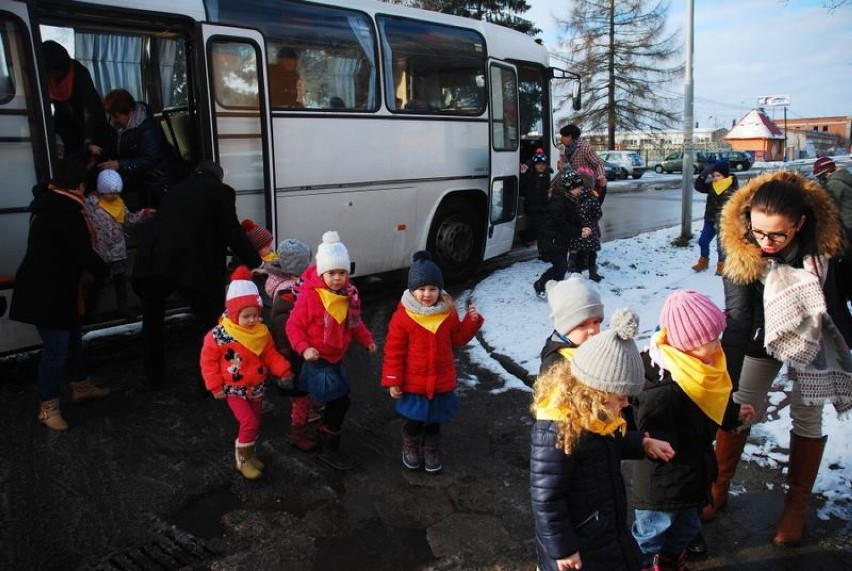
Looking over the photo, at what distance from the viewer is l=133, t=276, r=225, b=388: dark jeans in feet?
17.0

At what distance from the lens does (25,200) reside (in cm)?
540

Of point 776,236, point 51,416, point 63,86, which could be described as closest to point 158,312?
point 51,416

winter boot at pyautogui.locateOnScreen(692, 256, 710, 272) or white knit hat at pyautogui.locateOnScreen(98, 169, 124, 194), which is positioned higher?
white knit hat at pyautogui.locateOnScreen(98, 169, 124, 194)

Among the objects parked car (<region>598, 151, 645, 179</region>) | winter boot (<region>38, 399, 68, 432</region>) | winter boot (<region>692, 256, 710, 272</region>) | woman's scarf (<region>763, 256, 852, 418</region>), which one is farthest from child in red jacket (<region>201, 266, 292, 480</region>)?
parked car (<region>598, 151, 645, 179</region>)

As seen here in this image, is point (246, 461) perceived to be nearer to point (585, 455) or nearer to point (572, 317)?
point (572, 317)

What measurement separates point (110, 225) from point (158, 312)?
1.00 metres

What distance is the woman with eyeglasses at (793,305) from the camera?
3.07 meters

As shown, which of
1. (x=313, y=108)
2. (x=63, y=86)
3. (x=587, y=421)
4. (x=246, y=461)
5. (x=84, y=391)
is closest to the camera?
(x=587, y=421)

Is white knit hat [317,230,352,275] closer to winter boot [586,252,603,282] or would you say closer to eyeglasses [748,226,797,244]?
eyeglasses [748,226,797,244]

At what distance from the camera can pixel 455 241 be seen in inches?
347

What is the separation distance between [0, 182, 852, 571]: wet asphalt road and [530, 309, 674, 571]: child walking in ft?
3.11

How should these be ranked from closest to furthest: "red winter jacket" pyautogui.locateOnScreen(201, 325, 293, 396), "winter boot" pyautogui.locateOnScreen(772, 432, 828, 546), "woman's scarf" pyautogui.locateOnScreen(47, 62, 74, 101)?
"winter boot" pyautogui.locateOnScreen(772, 432, 828, 546) → "red winter jacket" pyautogui.locateOnScreen(201, 325, 293, 396) → "woman's scarf" pyautogui.locateOnScreen(47, 62, 74, 101)

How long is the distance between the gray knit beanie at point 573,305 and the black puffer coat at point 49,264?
340cm

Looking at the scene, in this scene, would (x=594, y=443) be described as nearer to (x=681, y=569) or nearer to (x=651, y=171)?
(x=681, y=569)
